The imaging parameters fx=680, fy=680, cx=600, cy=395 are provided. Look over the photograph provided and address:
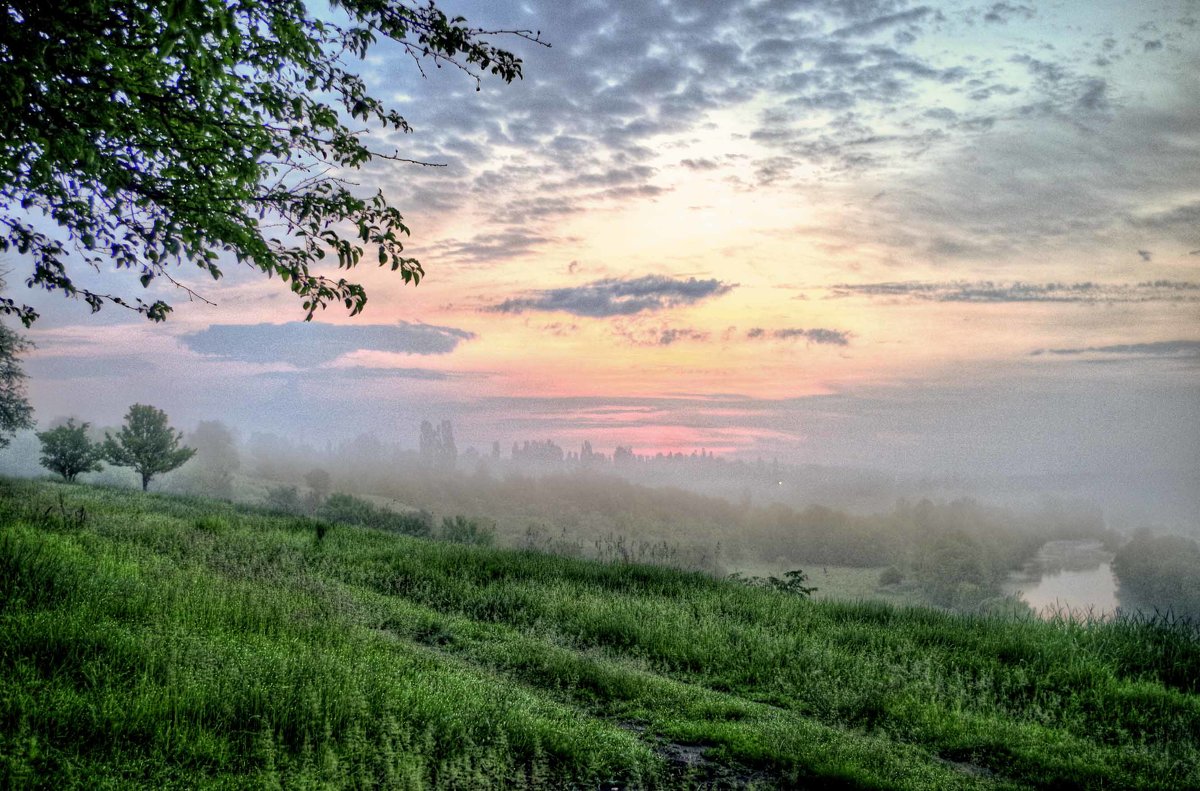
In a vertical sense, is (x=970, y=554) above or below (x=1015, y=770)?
below

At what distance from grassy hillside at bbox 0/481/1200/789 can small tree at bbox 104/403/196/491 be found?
1527 inches

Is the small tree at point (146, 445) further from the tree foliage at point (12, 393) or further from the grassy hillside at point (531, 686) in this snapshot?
the grassy hillside at point (531, 686)

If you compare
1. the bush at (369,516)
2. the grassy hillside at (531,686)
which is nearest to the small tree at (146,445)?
the bush at (369,516)

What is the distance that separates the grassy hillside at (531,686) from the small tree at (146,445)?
1527 inches

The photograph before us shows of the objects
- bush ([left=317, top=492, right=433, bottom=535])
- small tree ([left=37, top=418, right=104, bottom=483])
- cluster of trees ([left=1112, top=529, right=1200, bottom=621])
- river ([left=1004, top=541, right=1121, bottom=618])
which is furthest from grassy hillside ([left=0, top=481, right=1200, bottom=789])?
river ([left=1004, top=541, right=1121, bottom=618])

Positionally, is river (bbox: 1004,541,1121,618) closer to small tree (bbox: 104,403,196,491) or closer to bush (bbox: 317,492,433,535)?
bush (bbox: 317,492,433,535)

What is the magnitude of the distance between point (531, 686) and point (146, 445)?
48.9 metres

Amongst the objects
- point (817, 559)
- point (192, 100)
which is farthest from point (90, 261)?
point (817, 559)

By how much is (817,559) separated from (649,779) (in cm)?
15714

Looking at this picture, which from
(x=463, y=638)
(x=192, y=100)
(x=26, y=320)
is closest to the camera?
(x=192, y=100)

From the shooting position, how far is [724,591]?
521 inches

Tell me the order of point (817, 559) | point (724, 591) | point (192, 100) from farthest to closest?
1. point (817, 559)
2. point (724, 591)
3. point (192, 100)

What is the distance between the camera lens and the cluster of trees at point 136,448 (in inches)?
1645

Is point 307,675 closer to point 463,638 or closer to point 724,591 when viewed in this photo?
point 463,638
